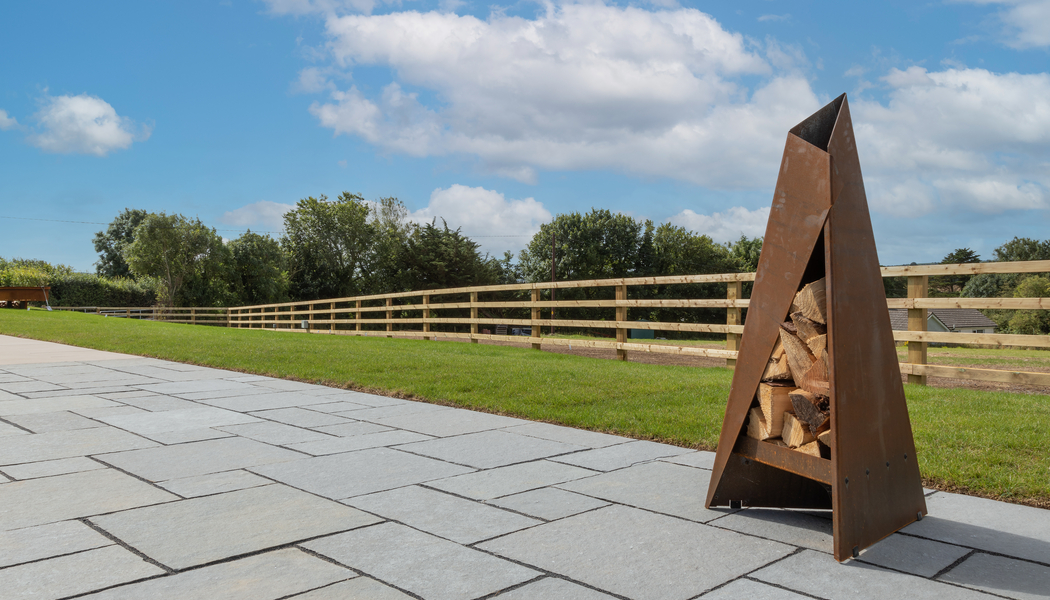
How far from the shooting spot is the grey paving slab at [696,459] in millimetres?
3277

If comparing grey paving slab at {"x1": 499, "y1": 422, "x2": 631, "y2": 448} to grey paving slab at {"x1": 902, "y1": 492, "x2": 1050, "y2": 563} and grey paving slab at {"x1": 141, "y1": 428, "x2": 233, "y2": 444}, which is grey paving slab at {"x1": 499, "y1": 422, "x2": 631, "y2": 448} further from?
grey paving slab at {"x1": 141, "y1": 428, "x2": 233, "y2": 444}

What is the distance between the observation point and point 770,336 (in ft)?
7.62

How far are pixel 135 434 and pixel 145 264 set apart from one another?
123 ft

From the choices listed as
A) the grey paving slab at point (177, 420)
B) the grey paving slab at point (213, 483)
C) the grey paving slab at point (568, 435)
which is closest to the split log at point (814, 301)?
the grey paving slab at point (568, 435)

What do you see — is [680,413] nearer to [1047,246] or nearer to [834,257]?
[834,257]

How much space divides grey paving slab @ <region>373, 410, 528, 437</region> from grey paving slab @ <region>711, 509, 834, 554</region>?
6.43 feet

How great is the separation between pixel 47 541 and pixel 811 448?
2536mm

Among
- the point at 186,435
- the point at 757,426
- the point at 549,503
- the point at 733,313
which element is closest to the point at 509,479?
the point at 549,503

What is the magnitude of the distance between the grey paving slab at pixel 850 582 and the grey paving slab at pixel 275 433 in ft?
8.93

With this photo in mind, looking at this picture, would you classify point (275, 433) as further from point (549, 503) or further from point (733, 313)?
point (733, 313)

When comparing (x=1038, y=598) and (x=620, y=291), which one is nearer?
(x=1038, y=598)

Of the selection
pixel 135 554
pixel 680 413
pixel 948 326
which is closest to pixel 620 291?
pixel 680 413

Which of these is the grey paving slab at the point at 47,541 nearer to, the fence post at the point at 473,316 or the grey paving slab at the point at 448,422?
the grey paving slab at the point at 448,422

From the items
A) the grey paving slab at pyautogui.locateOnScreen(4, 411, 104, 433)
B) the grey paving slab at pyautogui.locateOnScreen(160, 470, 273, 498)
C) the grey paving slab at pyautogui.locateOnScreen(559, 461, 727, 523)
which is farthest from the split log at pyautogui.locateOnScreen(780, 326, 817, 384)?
the grey paving slab at pyautogui.locateOnScreen(4, 411, 104, 433)
